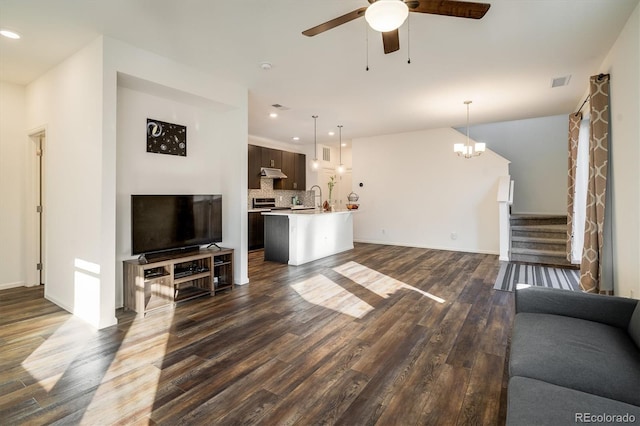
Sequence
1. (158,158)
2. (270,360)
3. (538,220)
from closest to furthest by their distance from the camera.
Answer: (270,360), (158,158), (538,220)

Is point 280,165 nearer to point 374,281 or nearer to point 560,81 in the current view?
point 374,281

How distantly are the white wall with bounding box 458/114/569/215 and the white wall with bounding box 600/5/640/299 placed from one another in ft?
14.0

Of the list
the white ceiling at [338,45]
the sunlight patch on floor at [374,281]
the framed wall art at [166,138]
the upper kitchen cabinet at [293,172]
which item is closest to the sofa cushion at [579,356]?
the sunlight patch on floor at [374,281]

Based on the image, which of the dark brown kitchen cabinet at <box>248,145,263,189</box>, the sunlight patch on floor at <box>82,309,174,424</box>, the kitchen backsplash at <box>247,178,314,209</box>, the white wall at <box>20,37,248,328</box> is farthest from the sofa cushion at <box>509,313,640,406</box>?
the kitchen backsplash at <box>247,178,314,209</box>

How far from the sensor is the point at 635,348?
1718 mm

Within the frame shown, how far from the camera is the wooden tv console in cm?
337

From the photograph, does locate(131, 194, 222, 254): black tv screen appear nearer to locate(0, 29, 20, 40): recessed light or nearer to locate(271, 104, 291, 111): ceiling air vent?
locate(0, 29, 20, 40): recessed light

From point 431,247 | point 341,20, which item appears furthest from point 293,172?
point 341,20

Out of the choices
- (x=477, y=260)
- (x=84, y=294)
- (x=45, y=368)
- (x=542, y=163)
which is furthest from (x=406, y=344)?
(x=542, y=163)

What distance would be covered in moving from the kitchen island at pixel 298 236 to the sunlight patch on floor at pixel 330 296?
1123 mm

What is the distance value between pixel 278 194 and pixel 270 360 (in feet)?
21.9

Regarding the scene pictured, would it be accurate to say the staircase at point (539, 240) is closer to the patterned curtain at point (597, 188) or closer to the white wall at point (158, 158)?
the patterned curtain at point (597, 188)

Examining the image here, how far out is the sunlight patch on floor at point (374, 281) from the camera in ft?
13.5

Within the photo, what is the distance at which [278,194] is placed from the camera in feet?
29.0
